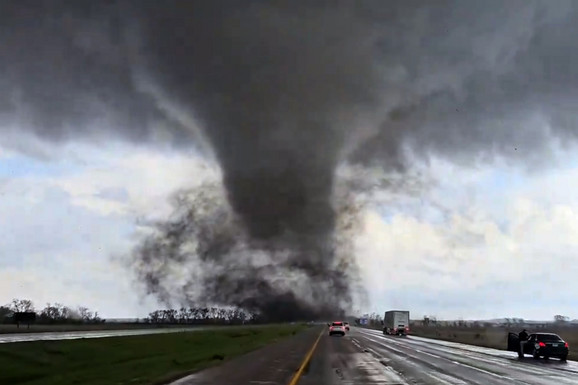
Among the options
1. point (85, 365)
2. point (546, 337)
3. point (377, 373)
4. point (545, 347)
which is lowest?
point (85, 365)

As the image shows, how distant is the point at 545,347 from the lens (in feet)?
138

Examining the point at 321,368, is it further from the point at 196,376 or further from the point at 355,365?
the point at 196,376

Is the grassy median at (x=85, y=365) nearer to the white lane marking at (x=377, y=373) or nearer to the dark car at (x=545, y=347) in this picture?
the white lane marking at (x=377, y=373)

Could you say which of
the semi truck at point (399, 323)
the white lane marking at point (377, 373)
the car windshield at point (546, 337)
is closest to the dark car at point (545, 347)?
the car windshield at point (546, 337)

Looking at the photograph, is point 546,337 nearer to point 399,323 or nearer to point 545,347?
point 545,347

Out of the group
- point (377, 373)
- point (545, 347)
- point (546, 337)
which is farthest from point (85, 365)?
point (546, 337)

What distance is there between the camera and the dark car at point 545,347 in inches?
1630

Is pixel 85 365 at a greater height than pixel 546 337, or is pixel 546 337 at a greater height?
pixel 546 337

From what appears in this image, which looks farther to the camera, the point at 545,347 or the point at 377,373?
the point at 545,347

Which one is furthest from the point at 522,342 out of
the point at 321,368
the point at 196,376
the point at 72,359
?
the point at 72,359

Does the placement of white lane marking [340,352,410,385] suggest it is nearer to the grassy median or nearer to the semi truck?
the grassy median

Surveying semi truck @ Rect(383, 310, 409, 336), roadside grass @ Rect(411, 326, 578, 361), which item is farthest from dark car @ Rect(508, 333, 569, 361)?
semi truck @ Rect(383, 310, 409, 336)

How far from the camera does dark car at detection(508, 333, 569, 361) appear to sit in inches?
1630

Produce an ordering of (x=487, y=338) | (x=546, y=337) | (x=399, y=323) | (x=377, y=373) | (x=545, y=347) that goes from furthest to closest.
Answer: (x=399, y=323)
(x=487, y=338)
(x=546, y=337)
(x=545, y=347)
(x=377, y=373)
